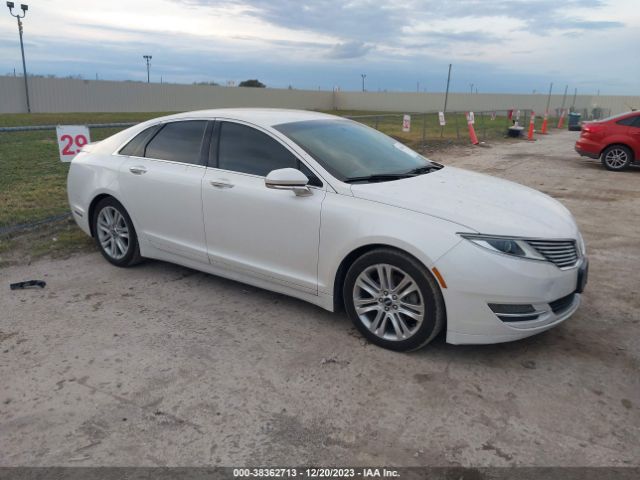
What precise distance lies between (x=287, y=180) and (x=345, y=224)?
20.7 inches


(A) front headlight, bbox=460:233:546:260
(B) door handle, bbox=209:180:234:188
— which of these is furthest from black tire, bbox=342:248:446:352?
(B) door handle, bbox=209:180:234:188

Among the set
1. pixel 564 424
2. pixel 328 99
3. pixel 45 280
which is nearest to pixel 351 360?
pixel 564 424

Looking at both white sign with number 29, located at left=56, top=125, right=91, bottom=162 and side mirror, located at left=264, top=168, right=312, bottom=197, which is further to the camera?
white sign with number 29, located at left=56, top=125, right=91, bottom=162

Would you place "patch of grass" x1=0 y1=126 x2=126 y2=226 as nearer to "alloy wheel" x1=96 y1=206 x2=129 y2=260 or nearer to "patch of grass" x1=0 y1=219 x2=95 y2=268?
"patch of grass" x1=0 y1=219 x2=95 y2=268

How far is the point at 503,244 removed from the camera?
341 cm

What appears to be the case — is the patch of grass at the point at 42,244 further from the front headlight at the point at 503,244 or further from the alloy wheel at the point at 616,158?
the alloy wheel at the point at 616,158

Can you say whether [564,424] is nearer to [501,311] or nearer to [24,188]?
[501,311]

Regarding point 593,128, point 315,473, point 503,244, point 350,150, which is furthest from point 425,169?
point 593,128

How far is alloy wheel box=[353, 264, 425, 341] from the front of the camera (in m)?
3.59

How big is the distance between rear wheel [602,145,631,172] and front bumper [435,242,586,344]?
37.6ft

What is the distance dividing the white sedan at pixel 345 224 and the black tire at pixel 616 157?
34.4ft

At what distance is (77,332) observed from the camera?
13.2 ft

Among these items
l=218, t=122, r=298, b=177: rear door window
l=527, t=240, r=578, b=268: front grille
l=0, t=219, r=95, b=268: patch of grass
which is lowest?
l=0, t=219, r=95, b=268: patch of grass

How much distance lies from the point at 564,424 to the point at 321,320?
1908 millimetres
